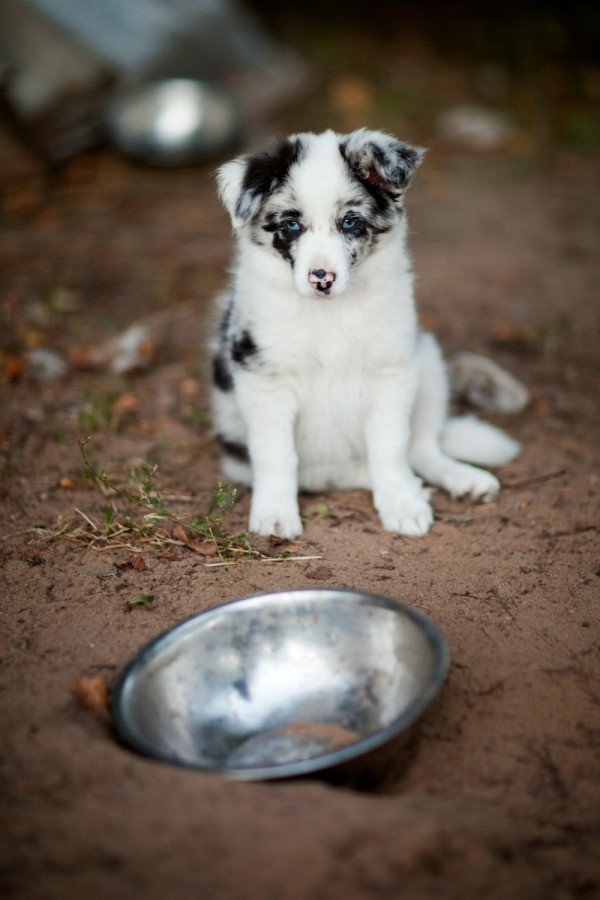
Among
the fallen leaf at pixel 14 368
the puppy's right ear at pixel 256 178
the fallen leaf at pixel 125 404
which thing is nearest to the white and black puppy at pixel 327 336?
the puppy's right ear at pixel 256 178

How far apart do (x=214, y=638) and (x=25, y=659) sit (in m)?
0.63

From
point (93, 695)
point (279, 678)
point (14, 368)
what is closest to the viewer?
point (93, 695)

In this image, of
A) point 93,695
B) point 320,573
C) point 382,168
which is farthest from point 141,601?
point 382,168

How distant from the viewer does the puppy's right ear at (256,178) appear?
343cm

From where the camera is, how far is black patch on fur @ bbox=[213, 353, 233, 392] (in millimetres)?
4055

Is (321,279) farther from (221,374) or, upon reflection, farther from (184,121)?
(184,121)

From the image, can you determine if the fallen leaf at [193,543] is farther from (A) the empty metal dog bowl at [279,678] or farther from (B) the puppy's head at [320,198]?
(B) the puppy's head at [320,198]

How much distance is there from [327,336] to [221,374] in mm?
700

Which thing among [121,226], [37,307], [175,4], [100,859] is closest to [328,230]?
[100,859]

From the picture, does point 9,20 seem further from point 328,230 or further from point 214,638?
point 214,638

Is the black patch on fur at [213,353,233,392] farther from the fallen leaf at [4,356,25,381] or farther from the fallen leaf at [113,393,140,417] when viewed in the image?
the fallen leaf at [4,356,25,381]

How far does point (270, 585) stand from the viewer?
3328 millimetres

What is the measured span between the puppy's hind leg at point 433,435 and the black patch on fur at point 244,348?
0.81 metres

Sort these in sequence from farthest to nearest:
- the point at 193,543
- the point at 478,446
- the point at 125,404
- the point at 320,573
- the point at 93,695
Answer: the point at 125,404
the point at 478,446
the point at 193,543
the point at 320,573
the point at 93,695
